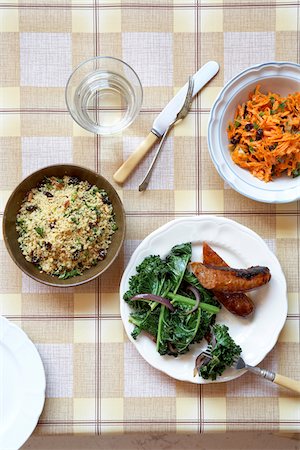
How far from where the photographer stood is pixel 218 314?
1.60m

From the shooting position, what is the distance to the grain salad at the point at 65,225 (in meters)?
1.47

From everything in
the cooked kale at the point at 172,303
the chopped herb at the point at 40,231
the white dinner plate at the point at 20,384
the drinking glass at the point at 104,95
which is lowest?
the white dinner plate at the point at 20,384

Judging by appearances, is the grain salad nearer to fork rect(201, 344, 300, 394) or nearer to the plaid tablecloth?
the plaid tablecloth

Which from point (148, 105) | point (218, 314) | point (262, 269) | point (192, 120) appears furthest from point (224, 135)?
point (218, 314)

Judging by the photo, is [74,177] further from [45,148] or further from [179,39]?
[179,39]

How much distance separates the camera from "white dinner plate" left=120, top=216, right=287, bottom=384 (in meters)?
1.56

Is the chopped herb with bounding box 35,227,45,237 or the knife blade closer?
the chopped herb with bounding box 35,227,45,237

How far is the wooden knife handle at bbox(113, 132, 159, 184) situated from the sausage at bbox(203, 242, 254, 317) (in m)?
0.31

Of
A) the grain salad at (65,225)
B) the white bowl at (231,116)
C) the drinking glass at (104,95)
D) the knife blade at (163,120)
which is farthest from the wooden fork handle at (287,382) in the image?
the drinking glass at (104,95)

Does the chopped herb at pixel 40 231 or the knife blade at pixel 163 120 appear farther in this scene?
the knife blade at pixel 163 120

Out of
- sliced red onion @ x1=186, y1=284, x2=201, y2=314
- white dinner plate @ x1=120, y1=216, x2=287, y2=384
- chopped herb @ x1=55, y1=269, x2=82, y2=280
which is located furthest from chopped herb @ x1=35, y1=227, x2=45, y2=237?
sliced red onion @ x1=186, y1=284, x2=201, y2=314

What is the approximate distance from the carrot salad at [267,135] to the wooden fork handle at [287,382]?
0.57 m

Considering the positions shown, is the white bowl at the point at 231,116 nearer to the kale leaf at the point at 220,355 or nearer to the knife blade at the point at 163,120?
the knife blade at the point at 163,120

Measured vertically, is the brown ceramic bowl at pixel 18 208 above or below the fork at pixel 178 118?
below
